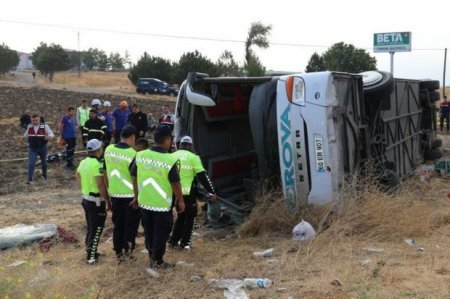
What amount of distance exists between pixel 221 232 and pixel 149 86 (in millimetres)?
40147

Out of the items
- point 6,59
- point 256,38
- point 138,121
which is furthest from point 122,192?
point 6,59

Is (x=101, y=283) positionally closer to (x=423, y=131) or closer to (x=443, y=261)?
(x=443, y=261)

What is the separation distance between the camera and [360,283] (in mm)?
4301

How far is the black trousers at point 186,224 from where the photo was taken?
616 cm

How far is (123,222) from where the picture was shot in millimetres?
5758

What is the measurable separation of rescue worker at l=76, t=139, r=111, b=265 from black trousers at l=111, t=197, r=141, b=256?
4.2 inches

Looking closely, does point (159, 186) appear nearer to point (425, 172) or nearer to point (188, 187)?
point (188, 187)

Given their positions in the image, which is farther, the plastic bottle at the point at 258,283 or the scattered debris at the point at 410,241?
the scattered debris at the point at 410,241

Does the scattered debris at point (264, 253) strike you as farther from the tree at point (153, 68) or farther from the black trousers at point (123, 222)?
the tree at point (153, 68)

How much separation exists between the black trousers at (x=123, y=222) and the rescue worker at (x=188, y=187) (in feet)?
1.93

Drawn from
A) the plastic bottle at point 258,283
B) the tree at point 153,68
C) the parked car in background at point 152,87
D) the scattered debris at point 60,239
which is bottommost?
the scattered debris at point 60,239

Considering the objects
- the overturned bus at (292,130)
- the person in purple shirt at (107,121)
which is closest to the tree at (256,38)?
the person in purple shirt at (107,121)

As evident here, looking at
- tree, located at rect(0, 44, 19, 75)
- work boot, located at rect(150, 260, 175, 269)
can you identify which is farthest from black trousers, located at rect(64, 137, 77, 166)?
tree, located at rect(0, 44, 19, 75)

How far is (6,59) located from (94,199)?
200ft
